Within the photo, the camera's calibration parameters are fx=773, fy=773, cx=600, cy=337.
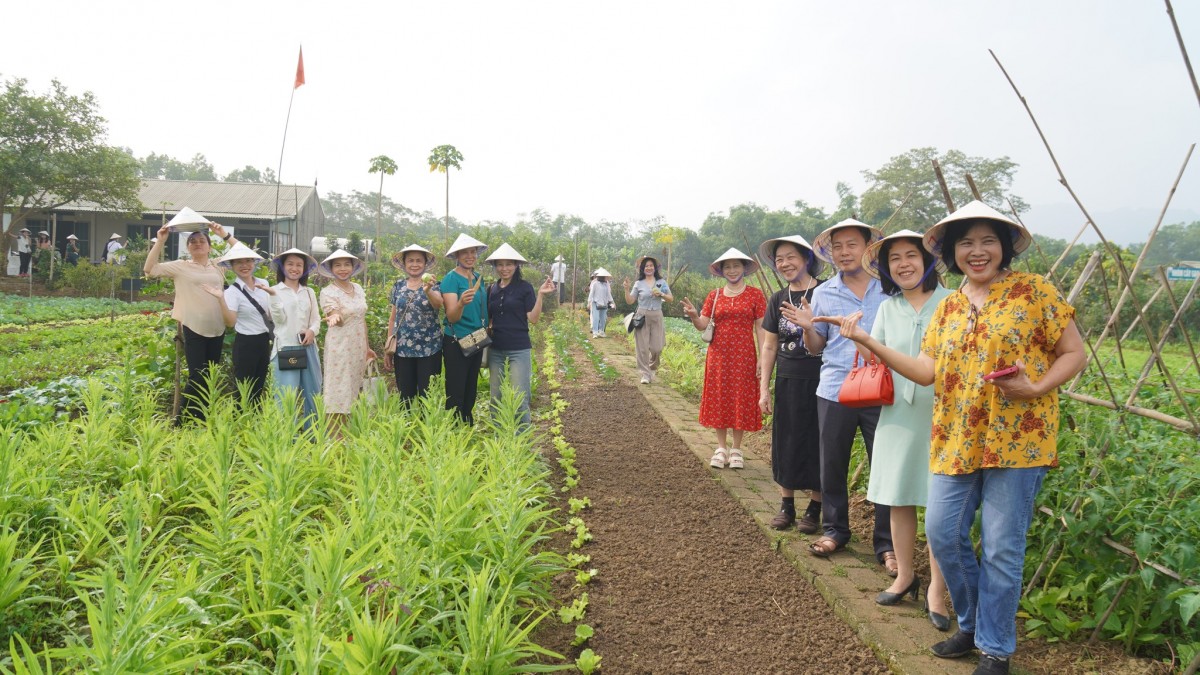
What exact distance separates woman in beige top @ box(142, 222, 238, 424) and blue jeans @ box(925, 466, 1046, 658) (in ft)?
15.8

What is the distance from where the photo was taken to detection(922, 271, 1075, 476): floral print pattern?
246cm

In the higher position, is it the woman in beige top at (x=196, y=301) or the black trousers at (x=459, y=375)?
the woman in beige top at (x=196, y=301)

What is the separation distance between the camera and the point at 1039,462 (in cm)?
244

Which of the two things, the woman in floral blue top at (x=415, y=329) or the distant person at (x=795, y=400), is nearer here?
the distant person at (x=795, y=400)

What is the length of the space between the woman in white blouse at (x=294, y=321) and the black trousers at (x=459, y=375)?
37.6 inches

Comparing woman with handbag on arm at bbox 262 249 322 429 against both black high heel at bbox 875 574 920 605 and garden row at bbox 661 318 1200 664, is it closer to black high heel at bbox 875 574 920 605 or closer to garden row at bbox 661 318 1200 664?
black high heel at bbox 875 574 920 605

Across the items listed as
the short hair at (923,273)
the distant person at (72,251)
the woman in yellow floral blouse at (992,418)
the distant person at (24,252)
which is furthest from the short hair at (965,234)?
the distant person at (72,251)

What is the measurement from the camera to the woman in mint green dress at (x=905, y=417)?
304 cm

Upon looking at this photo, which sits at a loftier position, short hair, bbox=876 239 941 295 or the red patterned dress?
short hair, bbox=876 239 941 295

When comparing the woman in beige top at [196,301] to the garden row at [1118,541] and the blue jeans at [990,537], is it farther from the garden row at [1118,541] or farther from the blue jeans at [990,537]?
the garden row at [1118,541]

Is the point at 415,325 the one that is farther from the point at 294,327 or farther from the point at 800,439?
the point at 800,439

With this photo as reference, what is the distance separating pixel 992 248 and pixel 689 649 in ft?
5.84

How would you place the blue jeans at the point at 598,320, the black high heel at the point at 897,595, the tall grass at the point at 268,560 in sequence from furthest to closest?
1. the blue jeans at the point at 598,320
2. the black high heel at the point at 897,595
3. the tall grass at the point at 268,560

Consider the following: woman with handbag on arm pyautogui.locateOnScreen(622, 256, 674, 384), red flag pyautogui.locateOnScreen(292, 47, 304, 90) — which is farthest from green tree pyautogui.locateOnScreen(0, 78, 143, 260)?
woman with handbag on arm pyautogui.locateOnScreen(622, 256, 674, 384)
